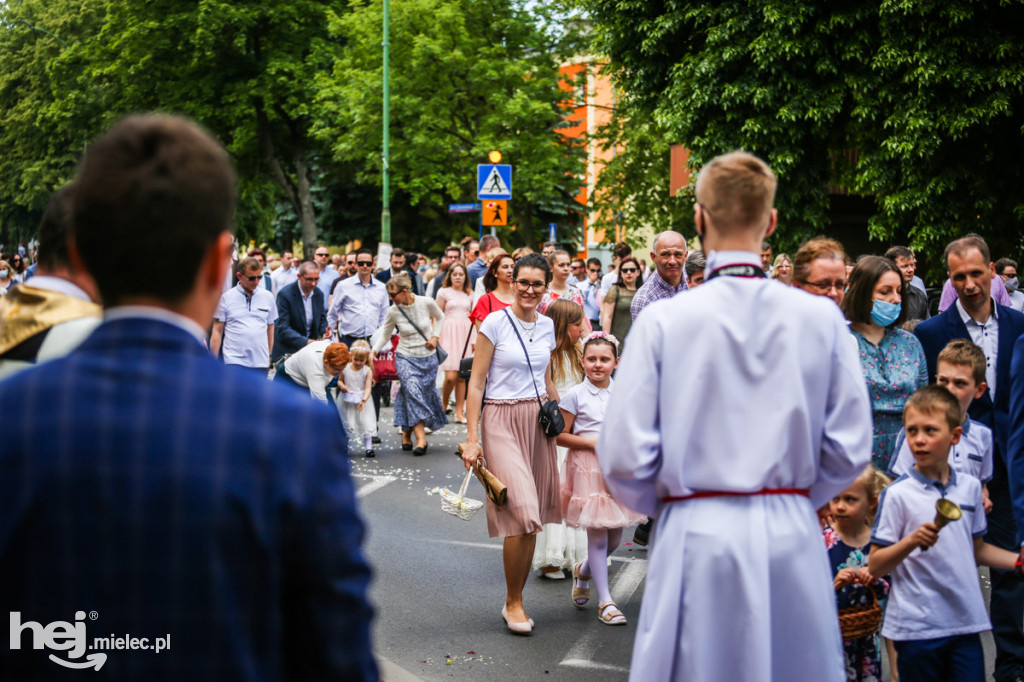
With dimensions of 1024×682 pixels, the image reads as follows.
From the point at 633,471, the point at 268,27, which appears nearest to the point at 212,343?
the point at 633,471

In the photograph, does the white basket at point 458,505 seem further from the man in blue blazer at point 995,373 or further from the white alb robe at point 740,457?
the white alb robe at point 740,457

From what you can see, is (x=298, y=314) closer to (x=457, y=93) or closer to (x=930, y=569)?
(x=930, y=569)

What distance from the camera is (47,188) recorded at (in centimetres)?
5066

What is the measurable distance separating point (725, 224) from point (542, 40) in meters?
33.2

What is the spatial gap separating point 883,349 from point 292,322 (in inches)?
342

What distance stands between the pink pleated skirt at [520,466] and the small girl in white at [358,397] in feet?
18.1

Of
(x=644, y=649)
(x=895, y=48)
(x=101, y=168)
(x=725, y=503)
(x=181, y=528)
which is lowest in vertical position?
(x=644, y=649)

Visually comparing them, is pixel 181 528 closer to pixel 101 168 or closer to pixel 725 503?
pixel 101 168

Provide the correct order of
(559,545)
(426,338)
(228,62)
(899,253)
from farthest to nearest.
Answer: (228,62), (426,338), (899,253), (559,545)

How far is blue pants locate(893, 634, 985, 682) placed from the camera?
4031 mm

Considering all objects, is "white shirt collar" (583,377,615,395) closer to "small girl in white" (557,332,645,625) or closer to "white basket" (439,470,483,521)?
"small girl in white" (557,332,645,625)

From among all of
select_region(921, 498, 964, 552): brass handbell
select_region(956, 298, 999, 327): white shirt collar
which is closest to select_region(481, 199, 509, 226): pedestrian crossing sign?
select_region(956, 298, 999, 327): white shirt collar

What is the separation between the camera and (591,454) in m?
6.59

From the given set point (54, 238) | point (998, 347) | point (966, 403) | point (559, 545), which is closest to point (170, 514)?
point (54, 238)
